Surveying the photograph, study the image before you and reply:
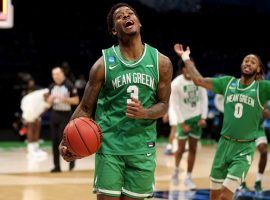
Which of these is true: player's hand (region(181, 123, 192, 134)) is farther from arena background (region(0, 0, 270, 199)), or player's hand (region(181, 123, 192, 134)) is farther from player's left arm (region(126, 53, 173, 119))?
arena background (region(0, 0, 270, 199))

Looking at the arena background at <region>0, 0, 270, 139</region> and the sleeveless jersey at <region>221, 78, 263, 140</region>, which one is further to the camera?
the arena background at <region>0, 0, 270, 139</region>

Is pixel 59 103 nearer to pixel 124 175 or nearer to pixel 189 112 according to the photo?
pixel 189 112

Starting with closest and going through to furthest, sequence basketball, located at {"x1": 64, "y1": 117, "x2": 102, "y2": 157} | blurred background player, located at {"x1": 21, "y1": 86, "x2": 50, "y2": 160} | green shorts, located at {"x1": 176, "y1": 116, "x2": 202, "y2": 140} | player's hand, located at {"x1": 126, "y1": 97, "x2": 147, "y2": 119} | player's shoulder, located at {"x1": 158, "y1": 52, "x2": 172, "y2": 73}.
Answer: player's hand, located at {"x1": 126, "y1": 97, "x2": 147, "y2": 119} → basketball, located at {"x1": 64, "y1": 117, "x2": 102, "y2": 157} → player's shoulder, located at {"x1": 158, "y1": 52, "x2": 172, "y2": 73} → green shorts, located at {"x1": 176, "y1": 116, "x2": 202, "y2": 140} → blurred background player, located at {"x1": 21, "y1": 86, "x2": 50, "y2": 160}

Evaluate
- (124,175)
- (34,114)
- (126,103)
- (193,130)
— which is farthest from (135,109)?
(34,114)

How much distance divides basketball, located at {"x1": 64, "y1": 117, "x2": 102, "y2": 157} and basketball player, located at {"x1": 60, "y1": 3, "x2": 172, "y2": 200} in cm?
9

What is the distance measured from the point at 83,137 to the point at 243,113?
9.58 feet

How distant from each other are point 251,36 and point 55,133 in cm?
1465

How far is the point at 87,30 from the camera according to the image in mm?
23469

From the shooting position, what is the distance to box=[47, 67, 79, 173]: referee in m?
11.7

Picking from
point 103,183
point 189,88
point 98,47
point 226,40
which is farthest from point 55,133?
point 226,40

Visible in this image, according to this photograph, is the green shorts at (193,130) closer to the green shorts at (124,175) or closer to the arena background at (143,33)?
the green shorts at (124,175)

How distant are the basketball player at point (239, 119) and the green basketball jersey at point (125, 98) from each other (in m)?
2.36

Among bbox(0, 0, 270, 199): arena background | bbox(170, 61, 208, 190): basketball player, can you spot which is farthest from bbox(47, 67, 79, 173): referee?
bbox(0, 0, 270, 199): arena background

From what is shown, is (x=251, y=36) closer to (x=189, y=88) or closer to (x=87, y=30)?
(x=87, y=30)
